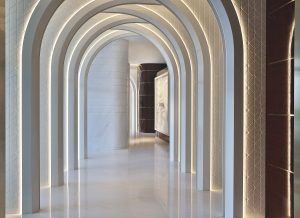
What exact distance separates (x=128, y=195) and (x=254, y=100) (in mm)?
3423

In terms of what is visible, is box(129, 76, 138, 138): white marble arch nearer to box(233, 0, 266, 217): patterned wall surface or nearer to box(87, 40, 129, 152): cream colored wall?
box(87, 40, 129, 152): cream colored wall

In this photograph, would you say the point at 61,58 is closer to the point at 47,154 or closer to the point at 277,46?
the point at 47,154

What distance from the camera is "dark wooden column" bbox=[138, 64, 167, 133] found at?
2536cm

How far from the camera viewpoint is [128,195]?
8.32 meters

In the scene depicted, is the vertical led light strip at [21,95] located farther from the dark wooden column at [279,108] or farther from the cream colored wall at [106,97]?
the cream colored wall at [106,97]

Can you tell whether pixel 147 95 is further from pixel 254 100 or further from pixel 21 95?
pixel 254 100

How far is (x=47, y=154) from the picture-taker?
888 cm

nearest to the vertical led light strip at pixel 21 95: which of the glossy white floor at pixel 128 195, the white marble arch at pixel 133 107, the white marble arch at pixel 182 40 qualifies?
the glossy white floor at pixel 128 195

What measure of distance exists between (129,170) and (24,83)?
5326mm

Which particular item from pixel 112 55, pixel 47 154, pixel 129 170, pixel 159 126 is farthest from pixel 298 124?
pixel 159 126

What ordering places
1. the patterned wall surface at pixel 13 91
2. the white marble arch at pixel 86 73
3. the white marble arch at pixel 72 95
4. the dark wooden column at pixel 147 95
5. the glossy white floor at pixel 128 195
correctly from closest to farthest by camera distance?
the patterned wall surface at pixel 13 91, the glossy white floor at pixel 128 195, the white marble arch at pixel 72 95, the white marble arch at pixel 86 73, the dark wooden column at pixel 147 95

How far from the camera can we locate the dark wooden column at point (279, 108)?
577cm

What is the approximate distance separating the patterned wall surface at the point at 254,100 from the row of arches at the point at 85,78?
0.35 feet

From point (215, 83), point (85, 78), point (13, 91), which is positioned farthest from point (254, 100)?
point (85, 78)
